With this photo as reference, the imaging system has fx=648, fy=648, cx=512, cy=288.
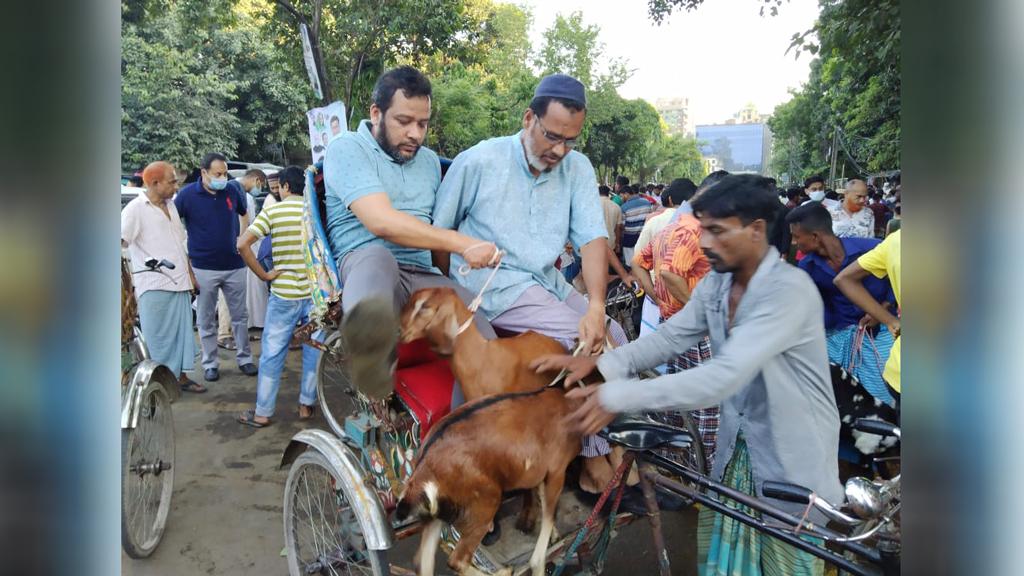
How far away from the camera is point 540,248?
98.0 inches

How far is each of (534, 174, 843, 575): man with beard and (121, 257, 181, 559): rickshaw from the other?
223cm

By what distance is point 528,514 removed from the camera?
221cm

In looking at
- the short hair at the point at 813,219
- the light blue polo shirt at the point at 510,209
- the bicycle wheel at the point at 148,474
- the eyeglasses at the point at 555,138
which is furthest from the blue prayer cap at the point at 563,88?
the bicycle wheel at the point at 148,474

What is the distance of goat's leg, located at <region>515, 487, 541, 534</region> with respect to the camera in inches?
86.4

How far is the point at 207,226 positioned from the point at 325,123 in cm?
208

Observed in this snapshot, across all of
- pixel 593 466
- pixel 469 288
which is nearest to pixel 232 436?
pixel 469 288

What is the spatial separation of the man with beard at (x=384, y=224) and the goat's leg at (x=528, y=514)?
572mm

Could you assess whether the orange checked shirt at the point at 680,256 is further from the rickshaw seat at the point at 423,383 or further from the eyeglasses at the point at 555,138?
the rickshaw seat at the point at 423,383

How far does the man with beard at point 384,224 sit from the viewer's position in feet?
6.32

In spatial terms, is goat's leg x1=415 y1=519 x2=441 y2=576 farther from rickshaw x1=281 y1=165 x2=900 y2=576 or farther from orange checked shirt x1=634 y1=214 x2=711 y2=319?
orange checked shirt x1=634 y1=214 x2=711 y2=319

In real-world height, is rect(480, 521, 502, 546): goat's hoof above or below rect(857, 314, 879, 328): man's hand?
below

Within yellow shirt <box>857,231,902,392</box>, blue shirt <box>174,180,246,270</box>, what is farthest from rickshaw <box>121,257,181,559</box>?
yellow shirt <box>857,231,902,392</box>

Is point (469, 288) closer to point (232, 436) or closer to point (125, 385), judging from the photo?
point (125, 385)
